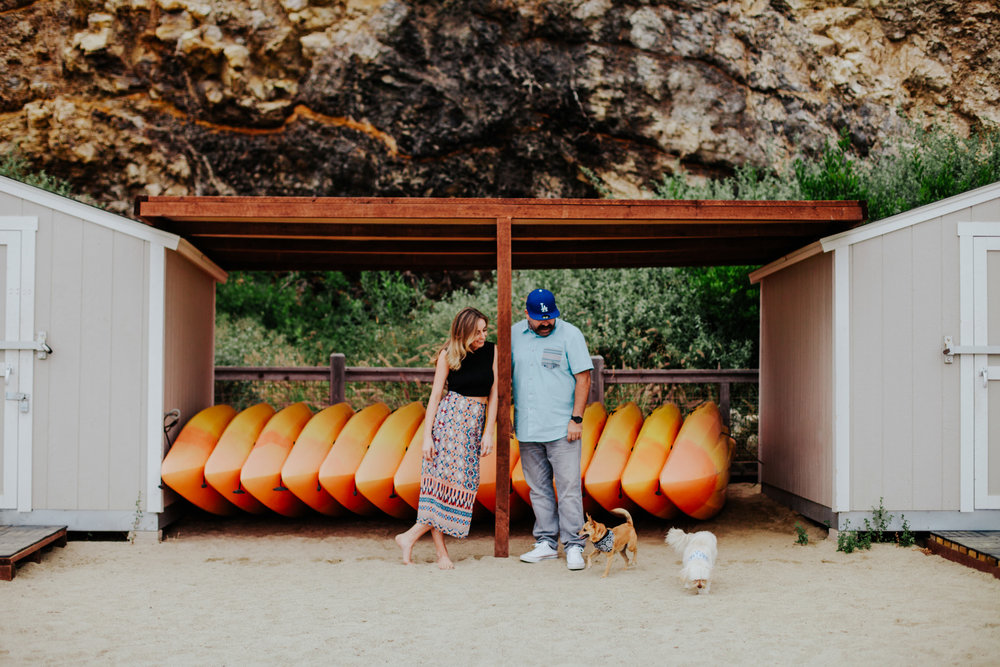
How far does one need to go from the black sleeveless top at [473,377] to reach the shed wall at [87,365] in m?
2.47

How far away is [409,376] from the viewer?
8.49 metres

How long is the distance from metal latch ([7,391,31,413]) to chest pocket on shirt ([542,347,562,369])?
3832mm

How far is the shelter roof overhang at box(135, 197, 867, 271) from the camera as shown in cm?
571

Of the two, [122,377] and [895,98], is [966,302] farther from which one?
[895,98]

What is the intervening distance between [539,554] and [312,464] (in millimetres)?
1932

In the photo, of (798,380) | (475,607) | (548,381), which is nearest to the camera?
(475,607)

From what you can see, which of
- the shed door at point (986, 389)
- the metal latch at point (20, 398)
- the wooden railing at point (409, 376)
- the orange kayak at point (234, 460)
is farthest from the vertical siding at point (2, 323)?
the shed door at point (986, 389)

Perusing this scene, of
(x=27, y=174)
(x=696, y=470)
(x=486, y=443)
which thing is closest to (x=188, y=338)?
(x=486, y=443)

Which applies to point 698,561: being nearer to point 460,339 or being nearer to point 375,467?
point 460,339

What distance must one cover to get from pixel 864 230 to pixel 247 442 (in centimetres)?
502

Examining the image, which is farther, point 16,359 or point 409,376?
point 409,376

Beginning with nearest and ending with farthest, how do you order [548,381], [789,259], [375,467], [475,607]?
[475,607], [548,381], [375,467], [789,259]

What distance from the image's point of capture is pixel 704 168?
14266 millimetres

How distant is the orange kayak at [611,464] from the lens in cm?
607
